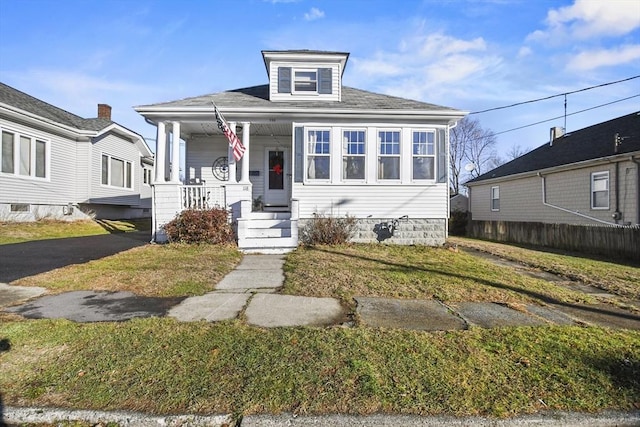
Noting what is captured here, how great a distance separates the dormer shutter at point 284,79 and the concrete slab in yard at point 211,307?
27.4 feet

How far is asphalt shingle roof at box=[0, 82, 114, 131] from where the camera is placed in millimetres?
13984

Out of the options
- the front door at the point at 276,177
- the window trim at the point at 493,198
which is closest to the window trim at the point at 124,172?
the front door at the point at 276,177

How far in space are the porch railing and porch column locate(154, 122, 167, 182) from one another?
0.75 m

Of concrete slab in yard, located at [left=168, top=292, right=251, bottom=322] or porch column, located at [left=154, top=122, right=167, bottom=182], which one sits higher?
porch column, located at [left=154, top=122, right=167, bottom=182]

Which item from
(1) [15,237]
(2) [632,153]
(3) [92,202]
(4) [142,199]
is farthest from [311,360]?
(4) [142,199]

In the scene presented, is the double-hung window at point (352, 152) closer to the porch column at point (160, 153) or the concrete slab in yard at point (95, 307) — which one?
the porch column at point (160, 153)

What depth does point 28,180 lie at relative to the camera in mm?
14000

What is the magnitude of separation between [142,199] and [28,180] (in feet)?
28.3

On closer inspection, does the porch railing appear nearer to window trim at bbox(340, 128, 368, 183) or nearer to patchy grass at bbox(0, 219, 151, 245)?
window trim at bbox(340, 128, 368, 183)

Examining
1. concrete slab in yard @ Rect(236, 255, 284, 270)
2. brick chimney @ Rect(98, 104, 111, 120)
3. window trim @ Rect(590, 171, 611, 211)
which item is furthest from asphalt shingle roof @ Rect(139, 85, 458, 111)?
brick chimney @ Rect(98, 104, 111, 120)

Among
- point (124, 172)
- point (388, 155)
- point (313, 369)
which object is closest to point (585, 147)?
point (388, 155)

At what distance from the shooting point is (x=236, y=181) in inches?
437

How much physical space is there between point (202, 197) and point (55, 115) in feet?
35.3

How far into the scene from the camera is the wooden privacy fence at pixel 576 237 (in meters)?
10.8
